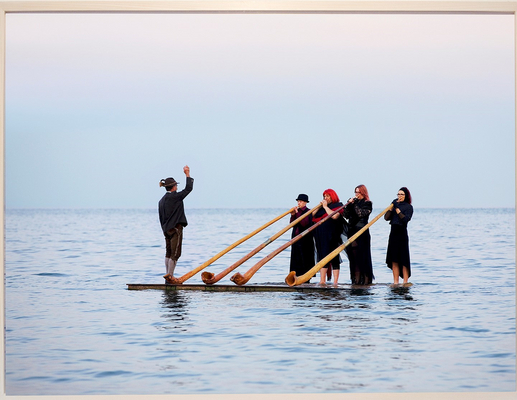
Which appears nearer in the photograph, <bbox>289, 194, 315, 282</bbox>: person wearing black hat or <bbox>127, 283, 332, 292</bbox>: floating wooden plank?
<bbox>127, 283, 332, 292</bbox>: floating wooden plank

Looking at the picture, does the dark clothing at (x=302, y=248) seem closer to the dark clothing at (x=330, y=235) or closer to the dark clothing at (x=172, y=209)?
Result: the dark clothing at (x=330, y=235)

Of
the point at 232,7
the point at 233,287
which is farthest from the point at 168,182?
the point at 232,7

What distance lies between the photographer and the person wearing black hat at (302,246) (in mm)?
11180

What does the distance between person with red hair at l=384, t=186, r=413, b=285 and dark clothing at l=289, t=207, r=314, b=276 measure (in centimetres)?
103

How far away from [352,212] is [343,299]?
3.77ft

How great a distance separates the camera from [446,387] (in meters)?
7.20

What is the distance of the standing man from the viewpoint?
35.4 ft

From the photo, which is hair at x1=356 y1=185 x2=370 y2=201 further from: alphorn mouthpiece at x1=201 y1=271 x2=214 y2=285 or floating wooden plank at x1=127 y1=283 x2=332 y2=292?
alphorn mouthpiece at x1=201 y1=271 x2=214 y2=285

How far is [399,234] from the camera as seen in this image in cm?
1053

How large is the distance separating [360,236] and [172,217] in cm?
227

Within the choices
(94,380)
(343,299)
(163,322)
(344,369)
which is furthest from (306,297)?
(94,380)

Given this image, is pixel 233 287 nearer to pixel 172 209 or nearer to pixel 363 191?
pixel 172 209

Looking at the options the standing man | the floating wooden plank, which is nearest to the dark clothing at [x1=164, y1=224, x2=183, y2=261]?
the standing man

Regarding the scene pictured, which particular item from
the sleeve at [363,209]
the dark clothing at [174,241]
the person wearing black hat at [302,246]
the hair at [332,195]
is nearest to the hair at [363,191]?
the sleeve at [363,209]
